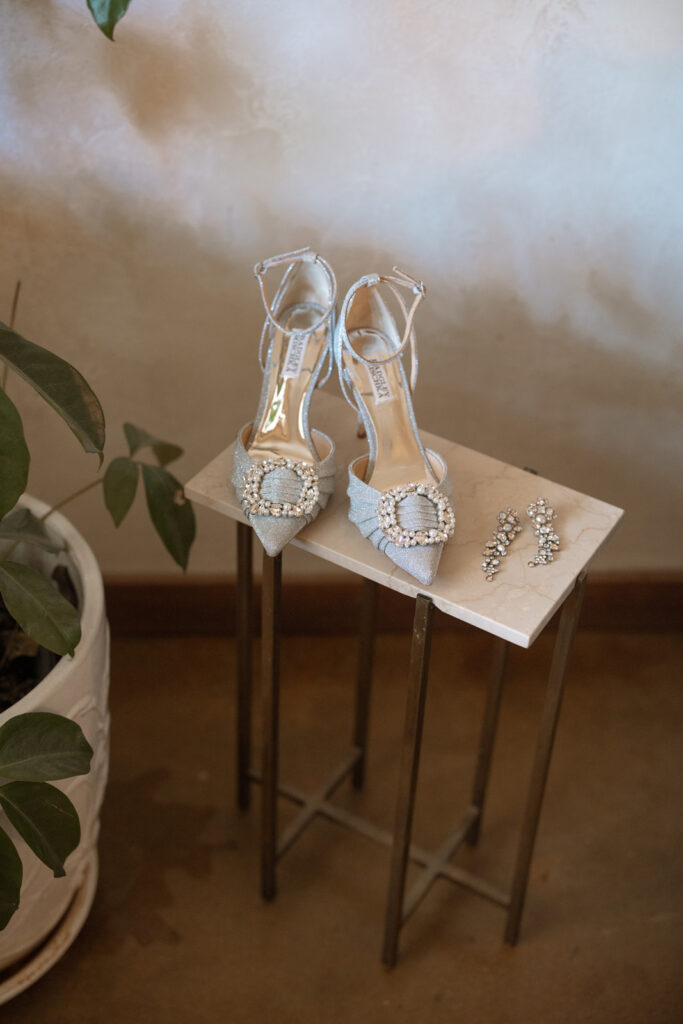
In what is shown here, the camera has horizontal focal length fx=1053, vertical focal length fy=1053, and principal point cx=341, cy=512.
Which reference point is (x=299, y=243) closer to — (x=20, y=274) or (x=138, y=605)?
(x=20, y=274)

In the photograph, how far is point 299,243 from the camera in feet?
5.13

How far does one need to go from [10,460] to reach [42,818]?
0.40 meters

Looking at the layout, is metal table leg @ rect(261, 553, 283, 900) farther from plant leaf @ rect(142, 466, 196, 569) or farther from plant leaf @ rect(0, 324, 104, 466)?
plant leaf @ rect(0, 324, 104, 466)

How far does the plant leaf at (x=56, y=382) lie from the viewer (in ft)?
3.25

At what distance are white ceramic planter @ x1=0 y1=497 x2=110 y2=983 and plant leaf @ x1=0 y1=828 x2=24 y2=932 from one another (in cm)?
10

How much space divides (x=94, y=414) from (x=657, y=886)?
114cm

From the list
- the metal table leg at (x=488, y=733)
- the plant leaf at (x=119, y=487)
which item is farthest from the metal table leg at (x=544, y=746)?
the plant leaf at (x=119, y=487)

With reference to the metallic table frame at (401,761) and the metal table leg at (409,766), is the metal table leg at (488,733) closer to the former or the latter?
the metallic table frame at (401,761)

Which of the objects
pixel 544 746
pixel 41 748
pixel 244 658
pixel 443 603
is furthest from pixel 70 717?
pixel 544 746

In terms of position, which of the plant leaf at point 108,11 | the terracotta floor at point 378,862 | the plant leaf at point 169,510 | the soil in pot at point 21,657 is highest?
the plant leaf at point 108,11

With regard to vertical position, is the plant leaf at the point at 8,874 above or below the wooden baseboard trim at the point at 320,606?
above

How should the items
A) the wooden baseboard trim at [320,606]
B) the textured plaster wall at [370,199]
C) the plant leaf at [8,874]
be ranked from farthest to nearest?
1. the wooden baseboard trim at [320,606]
2. the textured plaster wall at [370,199]
3. the plant leaf at [8,874]

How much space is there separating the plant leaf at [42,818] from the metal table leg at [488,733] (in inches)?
24.6

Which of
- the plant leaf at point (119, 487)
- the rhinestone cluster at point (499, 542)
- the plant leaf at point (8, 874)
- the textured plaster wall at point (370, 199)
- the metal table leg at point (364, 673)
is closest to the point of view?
the plant leaf at point (8, 874)
